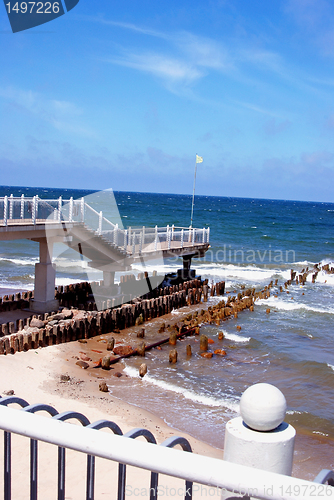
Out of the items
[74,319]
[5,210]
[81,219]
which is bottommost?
[74,319]

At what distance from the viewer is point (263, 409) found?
2.58 meters

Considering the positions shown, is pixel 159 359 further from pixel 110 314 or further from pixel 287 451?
pixel 287 451

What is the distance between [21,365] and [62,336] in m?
3.00

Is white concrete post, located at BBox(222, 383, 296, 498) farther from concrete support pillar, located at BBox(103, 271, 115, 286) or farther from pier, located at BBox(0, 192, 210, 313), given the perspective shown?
concrete support pillar, located at BBox(103, 271, 115, 286)

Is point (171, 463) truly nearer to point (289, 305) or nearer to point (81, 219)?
point (81, 219)

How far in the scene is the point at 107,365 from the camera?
48.8 feet

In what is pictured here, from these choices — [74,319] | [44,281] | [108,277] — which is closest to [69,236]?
[44,281]

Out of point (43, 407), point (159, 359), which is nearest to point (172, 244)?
point (159, 359)

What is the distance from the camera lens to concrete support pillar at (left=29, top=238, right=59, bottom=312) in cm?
1925

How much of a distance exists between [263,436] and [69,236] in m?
→ 17.7

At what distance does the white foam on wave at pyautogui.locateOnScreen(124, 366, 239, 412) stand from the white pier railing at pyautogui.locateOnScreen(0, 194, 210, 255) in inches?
280

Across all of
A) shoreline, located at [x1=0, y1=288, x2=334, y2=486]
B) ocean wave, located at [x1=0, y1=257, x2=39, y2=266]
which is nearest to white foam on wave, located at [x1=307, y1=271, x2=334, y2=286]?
ocean wave, located at [x1=0, y1=257, x2=39, y2=266]

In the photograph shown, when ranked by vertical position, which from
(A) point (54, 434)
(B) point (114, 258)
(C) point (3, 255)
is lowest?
(C) point (3, 255)

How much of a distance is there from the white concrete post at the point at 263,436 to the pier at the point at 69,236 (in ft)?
50.2
